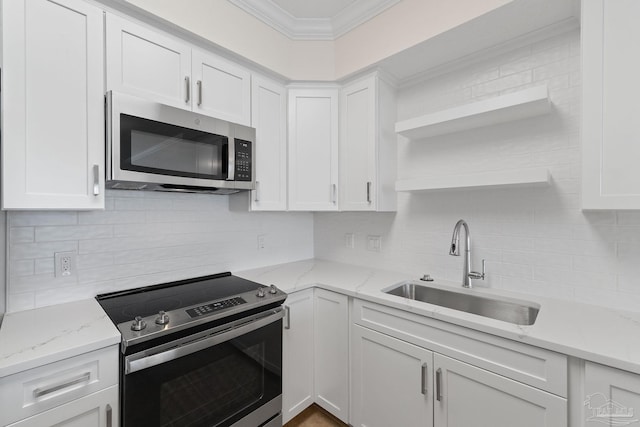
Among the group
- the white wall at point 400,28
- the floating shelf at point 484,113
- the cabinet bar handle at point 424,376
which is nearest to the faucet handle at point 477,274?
the cabinet bar handle at point 424,376

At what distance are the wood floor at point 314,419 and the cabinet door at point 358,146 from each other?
4.66ft

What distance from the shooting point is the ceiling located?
1.93 meters

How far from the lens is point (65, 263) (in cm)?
145

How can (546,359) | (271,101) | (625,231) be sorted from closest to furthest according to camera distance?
(546,359)
(625,231)
(271,101)

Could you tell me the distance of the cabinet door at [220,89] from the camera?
5.39ft

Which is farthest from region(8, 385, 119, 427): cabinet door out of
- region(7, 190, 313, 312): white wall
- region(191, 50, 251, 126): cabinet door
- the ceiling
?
the ceiling

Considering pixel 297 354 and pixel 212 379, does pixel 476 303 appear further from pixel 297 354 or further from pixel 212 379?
pixel 212 379

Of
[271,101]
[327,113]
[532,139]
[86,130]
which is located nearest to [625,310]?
[532,139]

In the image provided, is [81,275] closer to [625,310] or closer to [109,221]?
[109,221]

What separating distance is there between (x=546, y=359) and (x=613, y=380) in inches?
6.9

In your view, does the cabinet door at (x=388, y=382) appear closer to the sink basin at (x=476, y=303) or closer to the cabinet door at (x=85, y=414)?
the sink basin at (x=476, y=303)

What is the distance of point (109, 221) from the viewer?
1591mm

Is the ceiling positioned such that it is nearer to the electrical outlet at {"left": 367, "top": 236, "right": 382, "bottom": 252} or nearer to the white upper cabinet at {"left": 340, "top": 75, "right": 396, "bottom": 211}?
the white upper cabinet at {"left": 340, "top": 75, "right": 396, "bottom": 211}

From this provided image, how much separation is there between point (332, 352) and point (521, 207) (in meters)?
1.43
